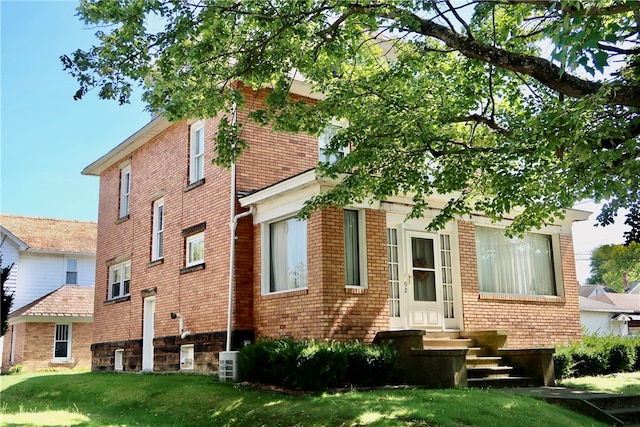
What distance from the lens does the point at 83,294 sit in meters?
31.3

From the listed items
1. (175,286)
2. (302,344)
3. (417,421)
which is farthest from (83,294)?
(417,421)

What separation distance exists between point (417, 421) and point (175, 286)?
1023cm

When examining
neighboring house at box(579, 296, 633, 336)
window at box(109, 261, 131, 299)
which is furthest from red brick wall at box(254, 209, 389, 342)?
neighboring house at box(579, 296, 633, 336)

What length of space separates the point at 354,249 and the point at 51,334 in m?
20.4

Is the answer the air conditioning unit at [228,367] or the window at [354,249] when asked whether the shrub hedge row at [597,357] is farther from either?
the air conditioning unit at [228,367]

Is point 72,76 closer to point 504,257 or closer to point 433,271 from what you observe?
point 433,271

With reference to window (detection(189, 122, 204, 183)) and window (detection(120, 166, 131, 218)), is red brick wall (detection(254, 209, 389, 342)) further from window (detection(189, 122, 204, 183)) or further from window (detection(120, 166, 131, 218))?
window (detection(120, 166, 131, 218))

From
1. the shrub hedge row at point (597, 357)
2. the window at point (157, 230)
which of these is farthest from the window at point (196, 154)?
the shrub hedge row at point (597, 357)

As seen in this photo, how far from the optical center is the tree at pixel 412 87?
8.47m

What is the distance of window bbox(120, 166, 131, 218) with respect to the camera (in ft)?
71.7

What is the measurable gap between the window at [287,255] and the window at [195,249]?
2633mm

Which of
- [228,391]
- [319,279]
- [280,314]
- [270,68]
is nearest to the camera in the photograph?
[270,68]

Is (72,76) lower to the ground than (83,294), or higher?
higher

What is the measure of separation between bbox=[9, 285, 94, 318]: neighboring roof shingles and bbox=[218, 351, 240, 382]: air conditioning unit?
17.6 meters
